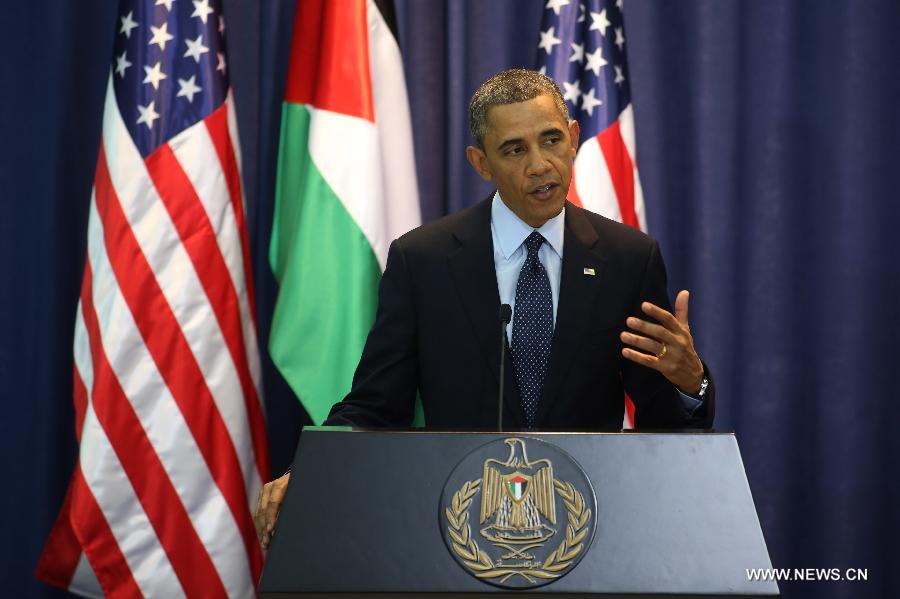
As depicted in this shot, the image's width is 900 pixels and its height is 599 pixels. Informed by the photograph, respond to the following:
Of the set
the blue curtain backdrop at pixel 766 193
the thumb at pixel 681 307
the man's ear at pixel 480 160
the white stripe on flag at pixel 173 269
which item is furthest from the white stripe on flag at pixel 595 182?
the thumb at pixel 681 307

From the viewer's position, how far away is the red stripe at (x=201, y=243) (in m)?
2.84

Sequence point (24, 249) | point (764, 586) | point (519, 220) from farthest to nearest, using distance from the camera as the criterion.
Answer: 1. point (24, 249)
2. point (519, 220)
3. point (764, 586)

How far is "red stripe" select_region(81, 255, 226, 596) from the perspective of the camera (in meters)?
2.76

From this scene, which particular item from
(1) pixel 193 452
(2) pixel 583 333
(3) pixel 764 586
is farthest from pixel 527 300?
(1) pixel 193 452

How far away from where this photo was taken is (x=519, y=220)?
2.08 m

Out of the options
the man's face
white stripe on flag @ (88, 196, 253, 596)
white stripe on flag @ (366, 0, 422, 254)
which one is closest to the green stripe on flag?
white stripe on flag @ (366, 0, 422, 254)

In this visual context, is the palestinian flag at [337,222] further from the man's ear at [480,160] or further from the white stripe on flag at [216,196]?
the man's ear at [480,160]

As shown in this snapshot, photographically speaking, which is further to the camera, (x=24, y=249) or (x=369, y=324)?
(x=24, y=249)

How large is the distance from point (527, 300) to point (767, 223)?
6.08ft

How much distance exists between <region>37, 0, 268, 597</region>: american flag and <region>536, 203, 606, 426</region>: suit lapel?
1.29m

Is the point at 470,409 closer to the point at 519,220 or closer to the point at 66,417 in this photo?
the point at 519,220

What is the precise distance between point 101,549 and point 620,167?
196cm

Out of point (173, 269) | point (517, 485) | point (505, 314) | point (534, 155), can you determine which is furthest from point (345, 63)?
point (517, 485)

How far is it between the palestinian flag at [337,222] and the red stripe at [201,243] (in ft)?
0.41
